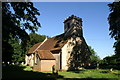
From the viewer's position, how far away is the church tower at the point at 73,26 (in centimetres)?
3484

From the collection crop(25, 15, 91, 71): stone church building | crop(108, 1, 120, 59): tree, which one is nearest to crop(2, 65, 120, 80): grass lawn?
crop(25, 15, 91, 71): stone church building

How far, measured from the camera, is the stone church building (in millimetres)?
32062

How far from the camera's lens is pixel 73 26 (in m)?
34.9

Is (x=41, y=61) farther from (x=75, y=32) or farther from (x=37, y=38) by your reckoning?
(x=37, y=38)

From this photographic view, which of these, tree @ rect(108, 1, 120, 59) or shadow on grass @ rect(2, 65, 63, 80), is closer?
shadow on grass @ rect(2, 65, 63, 80)

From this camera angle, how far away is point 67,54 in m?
33.0

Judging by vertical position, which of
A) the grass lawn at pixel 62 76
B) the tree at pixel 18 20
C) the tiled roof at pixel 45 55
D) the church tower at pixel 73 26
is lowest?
the grass lawn at pixel 62 76

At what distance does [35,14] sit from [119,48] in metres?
27.6

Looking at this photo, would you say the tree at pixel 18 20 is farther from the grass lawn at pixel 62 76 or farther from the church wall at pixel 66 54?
the church wall at pixel 66 54

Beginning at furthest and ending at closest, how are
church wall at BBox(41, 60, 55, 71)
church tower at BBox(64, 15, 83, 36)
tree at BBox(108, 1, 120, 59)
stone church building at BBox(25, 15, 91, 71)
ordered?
church tower at BBox(64, 15, 83, 36) < stone church building at BBox(25, 15, 91, 71) < church wall at BBox(41, 60, 55, 71) < tree at BBox(108, 1, 120, 59)

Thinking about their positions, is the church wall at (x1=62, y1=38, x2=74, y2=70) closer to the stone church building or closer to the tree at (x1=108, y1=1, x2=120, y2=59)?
the stone church building

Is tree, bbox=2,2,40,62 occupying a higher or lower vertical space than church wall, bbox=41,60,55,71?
higher

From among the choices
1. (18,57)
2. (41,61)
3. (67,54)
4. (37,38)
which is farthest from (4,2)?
(37,38)

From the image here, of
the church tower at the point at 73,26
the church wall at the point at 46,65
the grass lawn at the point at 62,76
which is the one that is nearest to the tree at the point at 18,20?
the grass lawn at the point at 62,76
